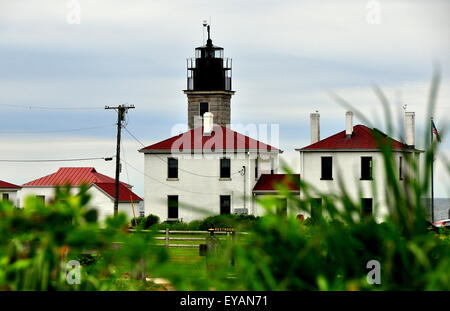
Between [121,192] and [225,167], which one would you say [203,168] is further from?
[121,192]

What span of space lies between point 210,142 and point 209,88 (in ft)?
38.5

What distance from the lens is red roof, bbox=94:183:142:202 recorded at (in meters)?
53.5

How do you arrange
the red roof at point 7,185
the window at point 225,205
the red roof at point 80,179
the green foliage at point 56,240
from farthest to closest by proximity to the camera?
the red roof at point 7,185, the red roof at point 80,179, the window at point 225,205, the green foliage at point 56,240

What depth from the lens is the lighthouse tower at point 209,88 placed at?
63.0 meters

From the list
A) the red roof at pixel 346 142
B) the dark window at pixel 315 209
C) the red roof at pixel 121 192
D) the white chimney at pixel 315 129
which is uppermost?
the white chimney at pixel 315 129

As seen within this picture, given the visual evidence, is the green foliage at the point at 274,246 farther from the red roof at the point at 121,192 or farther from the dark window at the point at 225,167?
the red roof at the point at 121,192

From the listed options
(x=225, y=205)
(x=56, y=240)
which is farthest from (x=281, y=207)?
(x=225, y=205)

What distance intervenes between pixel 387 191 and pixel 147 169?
50.3 meters

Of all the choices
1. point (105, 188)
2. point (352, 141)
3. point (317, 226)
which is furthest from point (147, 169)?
point (317, 226)

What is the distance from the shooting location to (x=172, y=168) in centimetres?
5269

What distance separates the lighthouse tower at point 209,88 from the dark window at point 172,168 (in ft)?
29.7

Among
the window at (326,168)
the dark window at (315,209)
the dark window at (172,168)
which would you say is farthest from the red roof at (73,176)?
the dark window at (315,209)

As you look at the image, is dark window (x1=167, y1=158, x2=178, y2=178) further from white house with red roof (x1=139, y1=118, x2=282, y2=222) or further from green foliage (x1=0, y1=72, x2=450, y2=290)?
green foliage (x1=0, y1=72, x2=450, y2=290)
